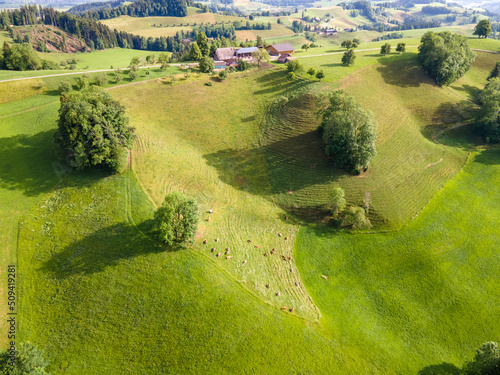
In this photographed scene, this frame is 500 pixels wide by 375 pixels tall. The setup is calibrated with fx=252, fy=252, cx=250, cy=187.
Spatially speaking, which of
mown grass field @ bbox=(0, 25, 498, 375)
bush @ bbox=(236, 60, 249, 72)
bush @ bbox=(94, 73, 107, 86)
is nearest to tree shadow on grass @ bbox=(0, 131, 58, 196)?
mown grass field @ bbox=(0, 25, 498, 375)

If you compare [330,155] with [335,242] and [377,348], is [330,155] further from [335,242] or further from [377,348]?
[377,348]

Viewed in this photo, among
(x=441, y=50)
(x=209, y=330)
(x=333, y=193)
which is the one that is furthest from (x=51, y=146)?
(x=441, y=50)

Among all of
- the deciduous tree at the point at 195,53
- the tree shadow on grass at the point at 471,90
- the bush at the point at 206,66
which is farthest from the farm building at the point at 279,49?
the tree shadow on grass at the point at 471,90

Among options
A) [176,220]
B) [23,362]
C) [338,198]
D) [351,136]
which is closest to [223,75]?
[351,136]

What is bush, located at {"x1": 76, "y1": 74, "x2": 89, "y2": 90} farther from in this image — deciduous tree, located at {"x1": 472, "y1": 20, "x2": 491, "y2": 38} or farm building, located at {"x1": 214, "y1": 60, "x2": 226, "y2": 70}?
deciduous tree, located at {"x1": 472, "y1": 20, "x2": 491, "y2": 38}

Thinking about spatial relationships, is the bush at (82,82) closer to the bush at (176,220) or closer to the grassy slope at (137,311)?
the grassy slope at (137,311)


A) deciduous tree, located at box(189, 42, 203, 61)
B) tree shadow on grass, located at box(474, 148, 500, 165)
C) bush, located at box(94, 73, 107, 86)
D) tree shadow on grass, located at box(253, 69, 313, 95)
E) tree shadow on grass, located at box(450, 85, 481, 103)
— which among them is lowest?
tree shadow on grass, located at box(474, 148, 500, 165)
